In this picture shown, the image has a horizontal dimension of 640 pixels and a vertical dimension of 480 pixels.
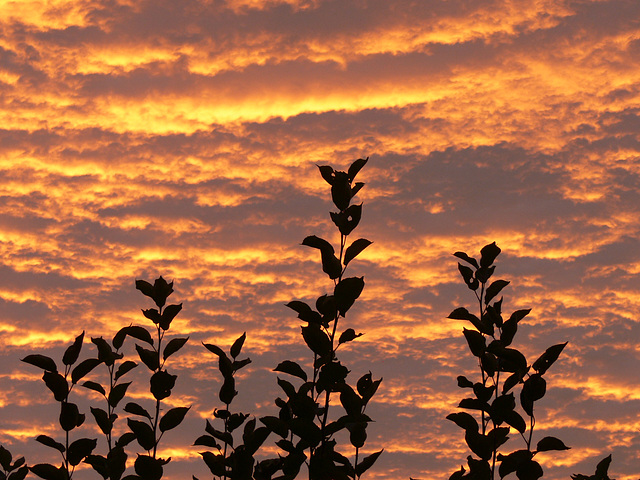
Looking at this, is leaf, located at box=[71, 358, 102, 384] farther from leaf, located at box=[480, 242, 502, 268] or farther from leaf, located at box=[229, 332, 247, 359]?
leaf, located at box=[480, 242, 502, 268]

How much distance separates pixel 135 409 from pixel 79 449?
1101 millimetres

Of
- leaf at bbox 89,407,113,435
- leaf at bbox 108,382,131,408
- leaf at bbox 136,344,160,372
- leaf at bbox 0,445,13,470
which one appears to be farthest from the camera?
leaf at bbox 0,445,13,470

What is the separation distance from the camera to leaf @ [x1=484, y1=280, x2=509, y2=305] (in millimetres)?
6941

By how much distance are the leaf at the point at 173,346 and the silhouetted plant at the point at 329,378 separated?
203 centimetres

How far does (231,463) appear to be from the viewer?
6945mm

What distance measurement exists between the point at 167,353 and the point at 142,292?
2.26 ft

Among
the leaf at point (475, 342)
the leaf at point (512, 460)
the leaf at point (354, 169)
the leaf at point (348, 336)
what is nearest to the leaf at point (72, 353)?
the leaf at point (348, 336)

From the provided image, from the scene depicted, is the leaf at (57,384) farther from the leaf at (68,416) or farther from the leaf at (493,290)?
the leaf at (493,290)

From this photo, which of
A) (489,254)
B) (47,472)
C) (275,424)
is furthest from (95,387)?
(489,254)

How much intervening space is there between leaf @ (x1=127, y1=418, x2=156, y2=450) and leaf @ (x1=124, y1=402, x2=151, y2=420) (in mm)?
313

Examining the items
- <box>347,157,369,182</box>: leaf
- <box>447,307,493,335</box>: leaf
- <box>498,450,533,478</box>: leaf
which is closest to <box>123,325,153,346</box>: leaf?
<box>347,157,369,182</box>: leaf

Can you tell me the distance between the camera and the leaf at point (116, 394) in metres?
8.36

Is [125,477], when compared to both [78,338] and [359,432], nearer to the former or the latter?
[78,338]

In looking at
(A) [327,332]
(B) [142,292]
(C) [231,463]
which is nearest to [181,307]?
(B) [142,292]
